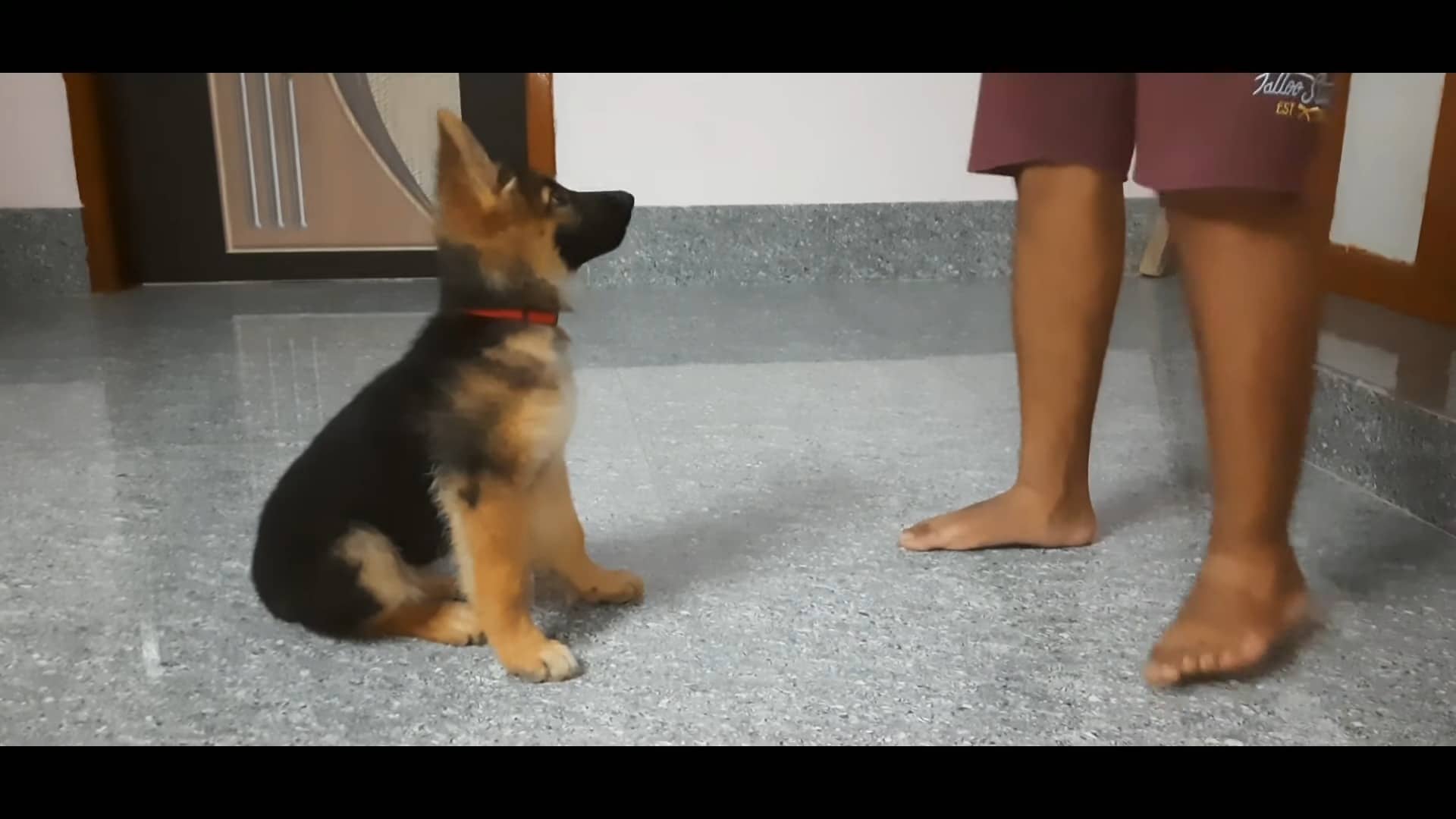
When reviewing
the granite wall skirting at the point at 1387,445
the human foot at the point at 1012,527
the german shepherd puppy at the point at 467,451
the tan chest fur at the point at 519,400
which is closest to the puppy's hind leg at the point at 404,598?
the german shepherd puppy at the point at 467,451

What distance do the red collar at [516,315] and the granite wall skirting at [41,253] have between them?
1.59 meters

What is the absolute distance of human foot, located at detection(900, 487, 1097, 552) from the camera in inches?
36.9

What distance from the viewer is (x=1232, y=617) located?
74 centimetres

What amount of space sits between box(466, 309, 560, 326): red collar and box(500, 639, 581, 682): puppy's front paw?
0.22m

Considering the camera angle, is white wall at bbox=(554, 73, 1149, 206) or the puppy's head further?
white wall at bbox=(554, 73, 1149, 206)

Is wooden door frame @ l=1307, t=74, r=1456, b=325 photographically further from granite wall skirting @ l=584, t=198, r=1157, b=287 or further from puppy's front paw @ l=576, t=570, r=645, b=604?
puppy's front paw @ l=576, t=570, r=645, b=604

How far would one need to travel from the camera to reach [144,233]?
192 centimetres

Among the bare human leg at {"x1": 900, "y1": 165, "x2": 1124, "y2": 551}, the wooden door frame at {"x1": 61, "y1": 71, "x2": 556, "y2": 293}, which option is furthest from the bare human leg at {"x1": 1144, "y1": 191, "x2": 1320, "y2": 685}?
the wooden door frame at {"x1": 61, "y1": 71, "x2": 556, "y2": 293}

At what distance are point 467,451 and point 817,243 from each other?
145 centimetres

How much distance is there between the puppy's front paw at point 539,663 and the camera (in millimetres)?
714
